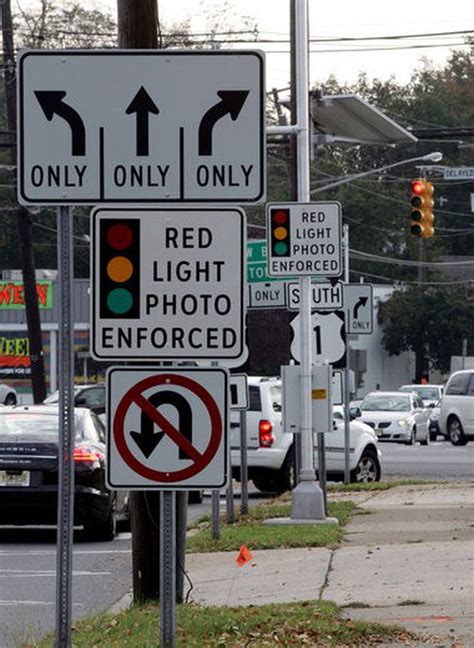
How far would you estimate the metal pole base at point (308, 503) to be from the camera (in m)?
18.2

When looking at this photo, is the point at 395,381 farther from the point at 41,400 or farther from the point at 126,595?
the point at 126,595

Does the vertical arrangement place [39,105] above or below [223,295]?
above

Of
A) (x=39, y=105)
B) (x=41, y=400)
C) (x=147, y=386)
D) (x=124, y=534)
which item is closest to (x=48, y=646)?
(x=147, y=386)

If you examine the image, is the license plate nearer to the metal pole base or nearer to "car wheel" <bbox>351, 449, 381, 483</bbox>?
the metal pole base

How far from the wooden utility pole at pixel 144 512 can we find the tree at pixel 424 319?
62.2 meters

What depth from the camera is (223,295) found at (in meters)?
7.74

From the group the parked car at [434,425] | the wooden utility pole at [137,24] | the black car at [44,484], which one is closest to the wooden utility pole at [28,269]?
the parked car at [434,425]

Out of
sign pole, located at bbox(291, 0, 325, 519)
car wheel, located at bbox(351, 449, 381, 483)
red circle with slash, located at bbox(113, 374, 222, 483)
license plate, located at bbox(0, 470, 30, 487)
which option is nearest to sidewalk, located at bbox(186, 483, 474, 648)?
sign pole, located at bbox(291, 0, 325, 519)

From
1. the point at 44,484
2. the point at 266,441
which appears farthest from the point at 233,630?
the point at 266,441

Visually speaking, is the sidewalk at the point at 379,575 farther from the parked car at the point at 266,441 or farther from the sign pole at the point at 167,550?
the parked car at the point at 266,441

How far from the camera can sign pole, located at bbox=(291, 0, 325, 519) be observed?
18.3 meters

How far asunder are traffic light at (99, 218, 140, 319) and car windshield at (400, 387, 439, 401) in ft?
156

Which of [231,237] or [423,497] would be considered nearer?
[231,237]

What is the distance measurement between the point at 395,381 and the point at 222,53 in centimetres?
7068
